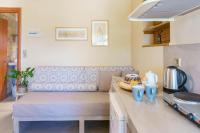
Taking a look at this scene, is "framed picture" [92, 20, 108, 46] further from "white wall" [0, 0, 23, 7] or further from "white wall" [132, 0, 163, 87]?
"white wall" [0, 0, 23, 7]

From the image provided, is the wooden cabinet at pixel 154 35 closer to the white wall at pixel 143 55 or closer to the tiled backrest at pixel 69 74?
the white wall at pixel 143 55

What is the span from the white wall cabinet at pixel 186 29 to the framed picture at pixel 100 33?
2.36 m

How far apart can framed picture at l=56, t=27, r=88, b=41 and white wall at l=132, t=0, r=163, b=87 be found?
106 cm

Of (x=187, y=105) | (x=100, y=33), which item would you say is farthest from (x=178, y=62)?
(x=100, y=33)

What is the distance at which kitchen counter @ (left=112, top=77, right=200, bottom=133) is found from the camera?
96cm

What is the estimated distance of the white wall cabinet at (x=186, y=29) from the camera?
148cm

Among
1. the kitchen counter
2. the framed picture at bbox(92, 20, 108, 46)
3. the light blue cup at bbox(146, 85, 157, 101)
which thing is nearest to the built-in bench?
the framed picture at bbox(92, 20, 108, 46)

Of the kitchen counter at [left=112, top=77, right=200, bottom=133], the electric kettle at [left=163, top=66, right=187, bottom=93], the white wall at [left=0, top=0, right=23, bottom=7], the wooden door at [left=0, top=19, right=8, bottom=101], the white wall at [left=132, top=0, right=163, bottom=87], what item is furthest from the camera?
the wooden door at [left=0, top=19, right=8, bottom=101]

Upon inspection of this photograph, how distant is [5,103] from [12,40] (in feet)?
7.18

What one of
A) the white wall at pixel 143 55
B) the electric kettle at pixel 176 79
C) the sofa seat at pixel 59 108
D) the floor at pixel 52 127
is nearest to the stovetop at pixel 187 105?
the electric kettle at pixel 176 79

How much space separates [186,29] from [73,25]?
292 centimetres

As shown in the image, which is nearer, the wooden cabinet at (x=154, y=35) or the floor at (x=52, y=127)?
the wooden cabinet at (x=154, y=35)

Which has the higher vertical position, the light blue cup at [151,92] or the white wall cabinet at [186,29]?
the white wall cabinet at [186,29]

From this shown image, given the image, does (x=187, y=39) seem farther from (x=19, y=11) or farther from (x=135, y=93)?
(x=19, y=11)
